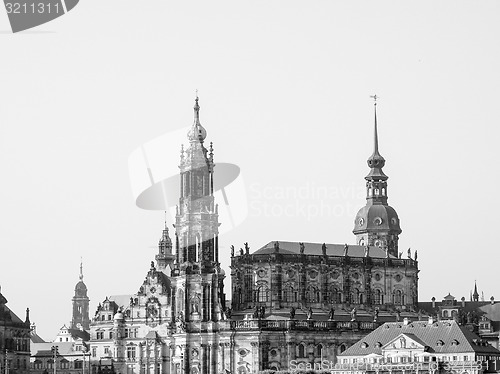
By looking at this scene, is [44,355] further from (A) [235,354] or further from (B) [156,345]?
(A) [235,354]

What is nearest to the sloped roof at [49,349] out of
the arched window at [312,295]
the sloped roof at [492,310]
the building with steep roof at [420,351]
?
the arched window at [312,295]

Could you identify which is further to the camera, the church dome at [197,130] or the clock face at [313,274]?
the clock face at [313,274]

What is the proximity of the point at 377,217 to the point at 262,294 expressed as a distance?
17776mm

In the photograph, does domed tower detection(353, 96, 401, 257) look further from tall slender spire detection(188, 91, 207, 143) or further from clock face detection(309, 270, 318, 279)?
tall slender spire detection(188, 91, 207, 143)

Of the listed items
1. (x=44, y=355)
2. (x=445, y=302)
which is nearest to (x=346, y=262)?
(x=445, y=302)

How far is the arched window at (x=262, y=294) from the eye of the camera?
428 feet

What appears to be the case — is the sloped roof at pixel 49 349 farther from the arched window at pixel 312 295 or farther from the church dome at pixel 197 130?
the church dome at pixel 197 130

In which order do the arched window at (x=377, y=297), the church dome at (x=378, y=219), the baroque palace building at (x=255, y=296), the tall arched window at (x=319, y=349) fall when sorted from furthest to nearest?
the church dome at (x=378, y=219) < the arched window at (x=377, y=297) < the tall arched window at (x=319, y=349) < the baroque palace building at (x=255, y=296)

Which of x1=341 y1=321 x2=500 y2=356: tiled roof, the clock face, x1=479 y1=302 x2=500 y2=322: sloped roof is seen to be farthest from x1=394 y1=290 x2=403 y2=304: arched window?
x1=341 y1=321 x2=500 y2=356: tiled roof

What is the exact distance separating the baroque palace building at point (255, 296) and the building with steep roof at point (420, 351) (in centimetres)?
921

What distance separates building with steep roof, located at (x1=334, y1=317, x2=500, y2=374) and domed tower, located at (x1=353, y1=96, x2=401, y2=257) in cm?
2289

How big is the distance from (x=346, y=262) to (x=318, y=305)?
17.0ft

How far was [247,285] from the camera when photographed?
131 metres

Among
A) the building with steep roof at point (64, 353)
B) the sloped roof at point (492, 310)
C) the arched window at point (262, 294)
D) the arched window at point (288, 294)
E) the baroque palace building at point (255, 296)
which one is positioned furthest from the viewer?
the building with steep roof at point (64, 353)
